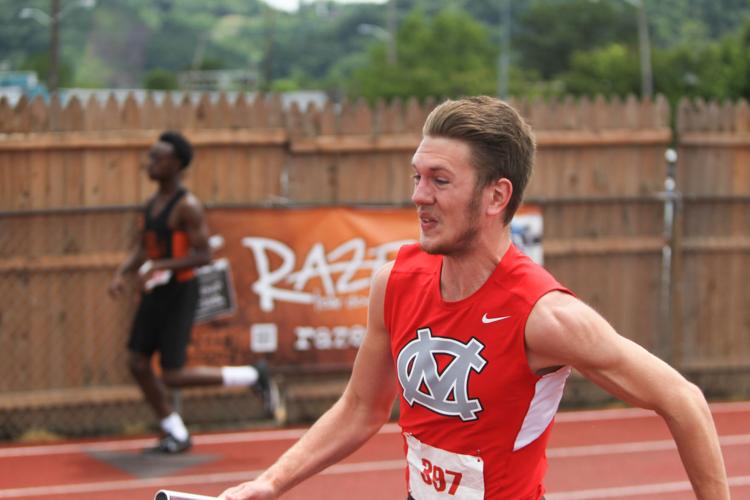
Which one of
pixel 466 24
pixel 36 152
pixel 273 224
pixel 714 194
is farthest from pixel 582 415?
pixel 466 24

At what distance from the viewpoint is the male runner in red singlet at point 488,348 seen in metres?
2.87

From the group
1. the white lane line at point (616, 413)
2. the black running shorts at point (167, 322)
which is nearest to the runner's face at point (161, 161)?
the black running shorts at point (167, 322)

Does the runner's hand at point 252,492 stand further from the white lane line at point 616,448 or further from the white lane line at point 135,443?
the white lane line at point 135,443

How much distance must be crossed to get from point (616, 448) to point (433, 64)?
69043mm

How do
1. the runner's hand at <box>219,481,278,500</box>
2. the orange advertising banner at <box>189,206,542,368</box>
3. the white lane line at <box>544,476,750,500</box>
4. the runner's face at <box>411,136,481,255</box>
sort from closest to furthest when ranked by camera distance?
the runner's face at <box>411,136,481,255</box>
the runner's hand at <box>219,481,278,500</box>
the white lane line at <box>544,476,750,500</box>
the orange advertising banner at <box>189,206,542,368</box>

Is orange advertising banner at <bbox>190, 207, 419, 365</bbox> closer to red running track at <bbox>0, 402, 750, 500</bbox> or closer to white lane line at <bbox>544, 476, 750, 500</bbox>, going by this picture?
red running track at <bbox>0, 402, 750, 500</bbox>

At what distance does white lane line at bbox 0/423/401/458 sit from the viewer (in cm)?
872

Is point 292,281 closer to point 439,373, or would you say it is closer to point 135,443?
point 135,443

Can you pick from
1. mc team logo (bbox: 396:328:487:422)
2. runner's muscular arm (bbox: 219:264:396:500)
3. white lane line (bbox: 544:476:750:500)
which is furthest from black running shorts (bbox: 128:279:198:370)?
mc team logo (bbox: 396:328:487:422)

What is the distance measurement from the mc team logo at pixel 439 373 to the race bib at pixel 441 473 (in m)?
0.11

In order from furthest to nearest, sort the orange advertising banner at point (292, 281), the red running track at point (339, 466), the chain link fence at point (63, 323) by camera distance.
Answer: the orange advertising banner at point (292, 281)
the chain link fence at point (63, 323)
the red running track at point (339, 466)

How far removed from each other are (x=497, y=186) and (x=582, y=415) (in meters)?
7.23

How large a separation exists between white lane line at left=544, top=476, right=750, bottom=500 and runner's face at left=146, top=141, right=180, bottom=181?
3159mm

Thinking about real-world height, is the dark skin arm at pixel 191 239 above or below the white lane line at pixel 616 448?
above
